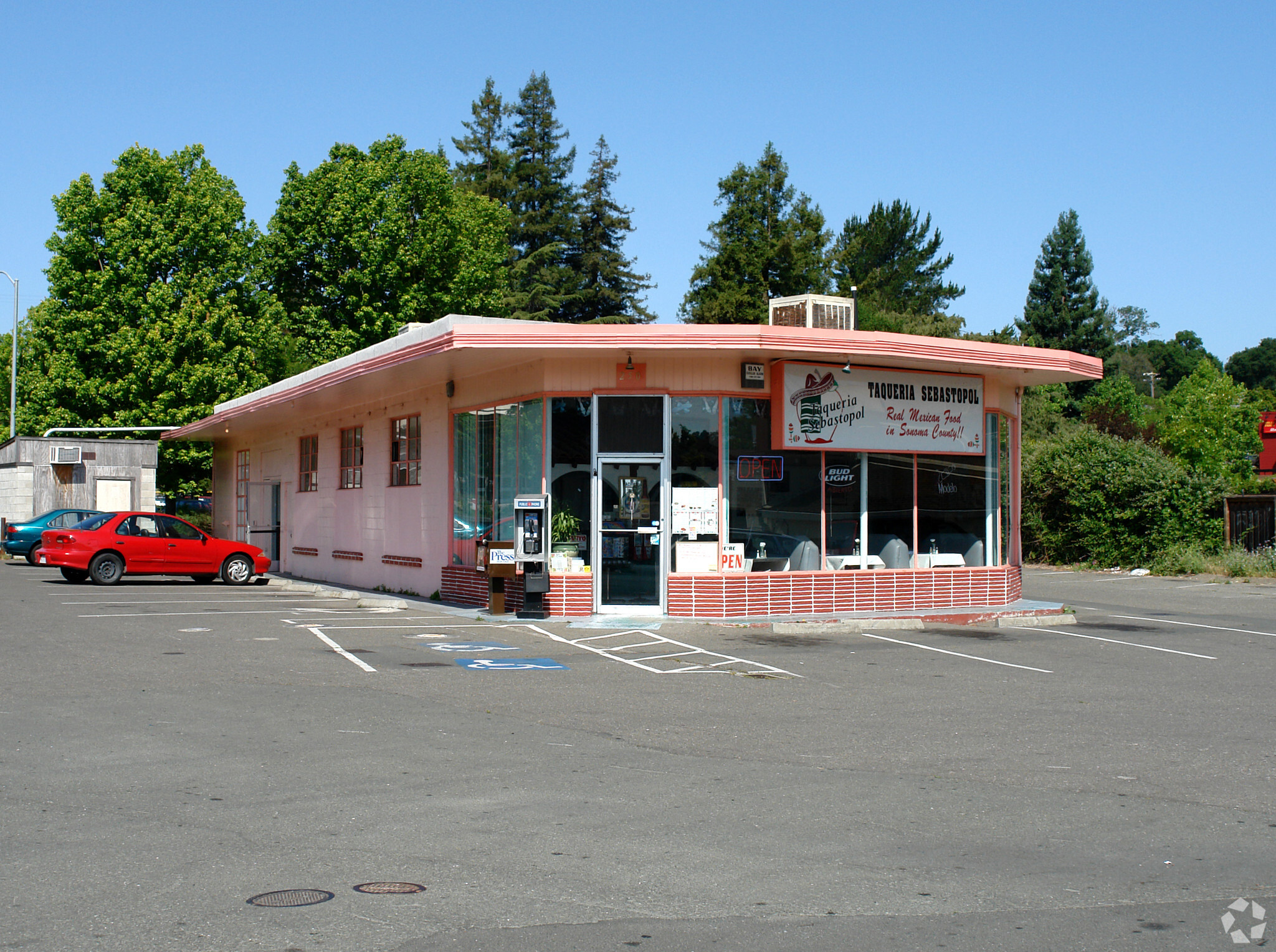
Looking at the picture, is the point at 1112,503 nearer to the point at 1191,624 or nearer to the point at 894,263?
the point at 1191,624

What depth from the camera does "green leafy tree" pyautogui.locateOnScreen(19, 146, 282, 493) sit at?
41531 mm

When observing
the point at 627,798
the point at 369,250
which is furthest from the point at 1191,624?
the point at 369,250

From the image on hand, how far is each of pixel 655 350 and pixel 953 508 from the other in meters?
6.30

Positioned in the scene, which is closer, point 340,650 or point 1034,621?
point 340,650

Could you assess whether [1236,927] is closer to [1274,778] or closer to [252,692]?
[1274,778]

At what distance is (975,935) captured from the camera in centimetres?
488

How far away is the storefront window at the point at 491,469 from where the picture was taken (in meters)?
18.4

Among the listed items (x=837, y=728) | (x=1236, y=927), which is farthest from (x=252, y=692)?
(x=1236, y=927)

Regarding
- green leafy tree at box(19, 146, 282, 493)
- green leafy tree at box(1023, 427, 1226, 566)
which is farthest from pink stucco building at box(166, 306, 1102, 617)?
green leafy tree at box(19, 146, 282, 493)

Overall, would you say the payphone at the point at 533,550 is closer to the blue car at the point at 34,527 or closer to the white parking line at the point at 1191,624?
the white parking line at the point at 1191,624

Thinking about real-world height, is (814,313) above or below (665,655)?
above

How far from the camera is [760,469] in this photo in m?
18.2

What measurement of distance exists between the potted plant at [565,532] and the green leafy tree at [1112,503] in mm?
20446

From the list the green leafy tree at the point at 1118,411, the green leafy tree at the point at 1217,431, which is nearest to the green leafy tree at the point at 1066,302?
the green leafy tree at the point at 1118,411
